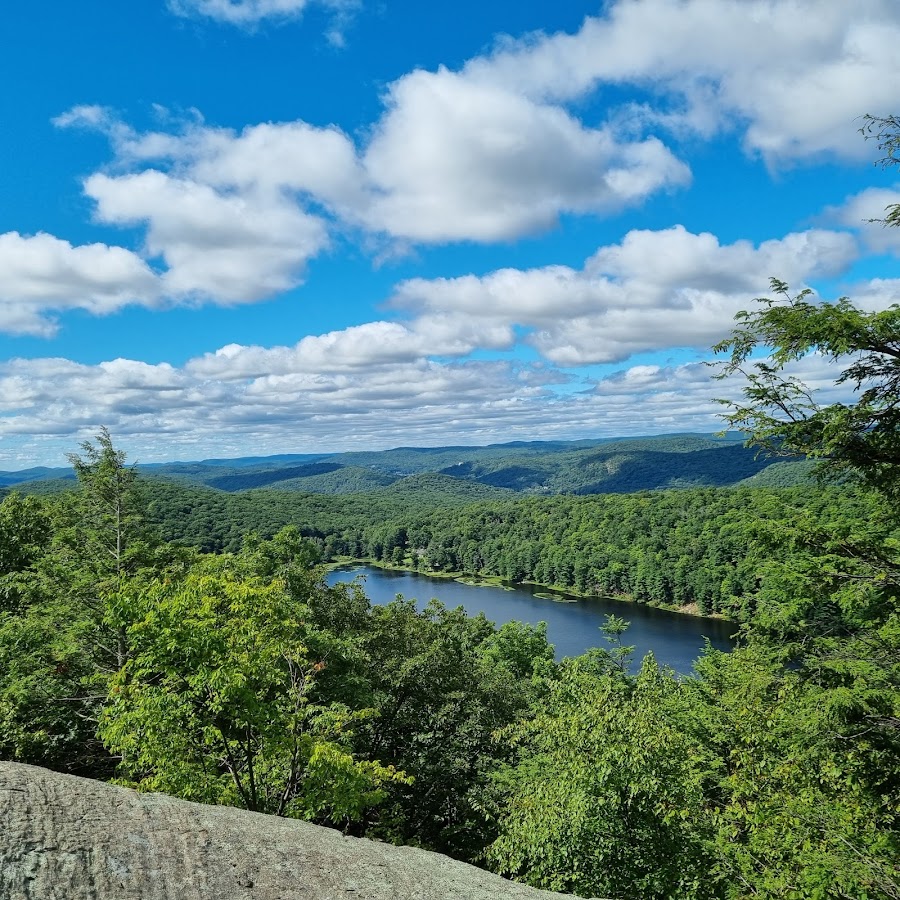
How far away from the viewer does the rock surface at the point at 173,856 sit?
4.62 m

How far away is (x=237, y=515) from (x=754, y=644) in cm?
15879

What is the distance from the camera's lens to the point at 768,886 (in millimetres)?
8906

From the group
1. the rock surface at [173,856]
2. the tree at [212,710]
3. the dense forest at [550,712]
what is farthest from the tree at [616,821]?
the rock surface at [173,856]

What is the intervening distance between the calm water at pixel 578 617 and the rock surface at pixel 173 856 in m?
50.1

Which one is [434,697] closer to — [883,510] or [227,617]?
[227,617]

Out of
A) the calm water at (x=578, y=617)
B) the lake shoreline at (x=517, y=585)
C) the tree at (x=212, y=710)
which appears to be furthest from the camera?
the lake shoreline at (x=517, y=585)

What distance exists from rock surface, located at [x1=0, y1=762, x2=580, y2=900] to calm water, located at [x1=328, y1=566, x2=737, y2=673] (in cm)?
5011

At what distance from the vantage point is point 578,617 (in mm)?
87500

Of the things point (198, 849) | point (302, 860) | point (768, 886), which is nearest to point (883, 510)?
point (768, 886)

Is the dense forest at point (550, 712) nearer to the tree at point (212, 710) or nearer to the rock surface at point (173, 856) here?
the tree at point (212, 710)

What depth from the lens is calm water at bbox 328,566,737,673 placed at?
222 feet

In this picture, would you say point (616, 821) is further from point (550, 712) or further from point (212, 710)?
point (550, 712)

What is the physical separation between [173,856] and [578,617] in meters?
87.7

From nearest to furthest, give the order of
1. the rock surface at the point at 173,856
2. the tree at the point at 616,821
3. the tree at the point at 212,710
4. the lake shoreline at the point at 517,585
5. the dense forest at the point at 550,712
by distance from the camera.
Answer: the rock surface at the point at 173,856, the dense forest at the point at 550,712, the tree at the point at 212,710, the tree at the point at 616,821, the lake shoreline at the point at 517,585
